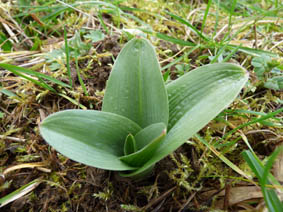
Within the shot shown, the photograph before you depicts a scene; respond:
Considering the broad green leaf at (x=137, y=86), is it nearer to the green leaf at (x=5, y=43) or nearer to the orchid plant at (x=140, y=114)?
the orchid plant at (x=140, y=114)

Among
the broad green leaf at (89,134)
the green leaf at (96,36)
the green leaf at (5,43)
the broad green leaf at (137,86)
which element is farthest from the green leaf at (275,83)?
the green leaf at (5,43)

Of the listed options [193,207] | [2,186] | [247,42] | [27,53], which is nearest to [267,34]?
[247,42]

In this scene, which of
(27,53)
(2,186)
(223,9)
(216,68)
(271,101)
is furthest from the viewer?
(223,9)

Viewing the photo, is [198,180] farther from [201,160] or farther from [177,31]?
[177,31]

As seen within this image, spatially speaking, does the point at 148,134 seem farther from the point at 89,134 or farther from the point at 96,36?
the point at 96,36

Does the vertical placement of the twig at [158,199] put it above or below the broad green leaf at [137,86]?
below

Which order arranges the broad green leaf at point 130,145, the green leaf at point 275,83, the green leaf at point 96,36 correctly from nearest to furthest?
the broad green leaf at point 130,145, the green leaf at point 275,83, the green leaf at point 96,36

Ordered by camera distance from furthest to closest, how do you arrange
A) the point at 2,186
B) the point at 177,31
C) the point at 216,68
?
the point at 177,31, the point at 2,186, the point at 216,68
